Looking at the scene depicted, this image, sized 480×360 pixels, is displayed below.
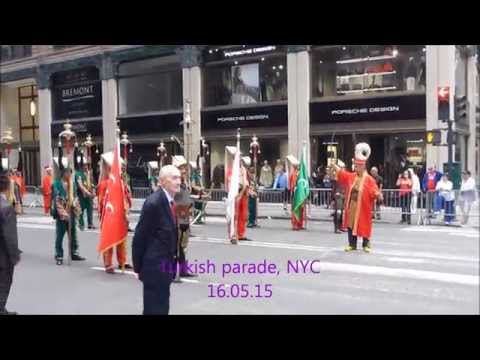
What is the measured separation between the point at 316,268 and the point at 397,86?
12.4 m

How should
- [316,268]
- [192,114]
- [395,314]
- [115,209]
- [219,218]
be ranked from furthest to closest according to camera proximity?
[192,114] → [219,218] → [115,209] → [316,268] → [395,314]

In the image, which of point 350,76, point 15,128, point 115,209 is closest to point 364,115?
point 350,76

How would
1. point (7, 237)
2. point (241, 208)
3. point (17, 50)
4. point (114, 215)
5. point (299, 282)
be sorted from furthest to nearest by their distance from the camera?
point (241, 208) → point (17, 50) → point (114, 215) → point (299, 282) → point (7, 237)

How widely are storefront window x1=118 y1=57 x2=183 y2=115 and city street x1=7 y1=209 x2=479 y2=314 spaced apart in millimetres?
15102

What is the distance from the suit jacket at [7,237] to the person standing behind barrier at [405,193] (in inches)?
316

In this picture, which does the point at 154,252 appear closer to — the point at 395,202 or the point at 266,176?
the point at 395,202

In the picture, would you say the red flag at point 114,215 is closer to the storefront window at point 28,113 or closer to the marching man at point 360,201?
the marching man at point 360,201

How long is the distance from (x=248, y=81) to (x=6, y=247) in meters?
16.8

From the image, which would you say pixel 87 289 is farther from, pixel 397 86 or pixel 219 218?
pixel 397 86

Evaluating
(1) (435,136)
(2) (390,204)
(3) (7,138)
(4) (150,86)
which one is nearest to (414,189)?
(2) (390,204)

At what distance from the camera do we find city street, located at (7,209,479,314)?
13.5ft

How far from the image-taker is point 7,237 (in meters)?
5.32

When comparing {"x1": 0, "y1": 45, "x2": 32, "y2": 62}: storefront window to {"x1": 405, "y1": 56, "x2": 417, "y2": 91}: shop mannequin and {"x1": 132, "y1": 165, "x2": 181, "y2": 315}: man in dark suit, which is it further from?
{"x1": 405, "y1": 56, "x2": 417, "y2": 91}: shop mannequin

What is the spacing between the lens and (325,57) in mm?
15945
